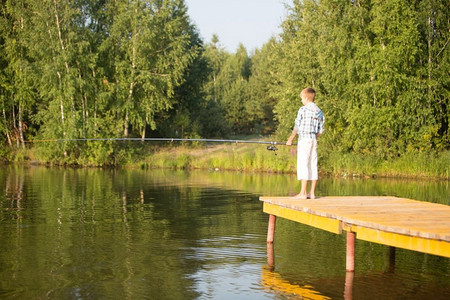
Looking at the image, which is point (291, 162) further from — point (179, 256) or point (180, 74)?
point (179, 256)

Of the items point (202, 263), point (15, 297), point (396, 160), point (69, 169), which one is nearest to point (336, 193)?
point (396, 160)

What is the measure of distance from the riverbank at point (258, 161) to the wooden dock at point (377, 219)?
17379mm

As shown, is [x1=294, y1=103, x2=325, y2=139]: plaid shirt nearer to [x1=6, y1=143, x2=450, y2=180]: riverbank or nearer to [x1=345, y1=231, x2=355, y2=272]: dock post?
[x1=345, y1=231, x2=355, y2=272]: dock post

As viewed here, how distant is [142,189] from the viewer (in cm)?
2188

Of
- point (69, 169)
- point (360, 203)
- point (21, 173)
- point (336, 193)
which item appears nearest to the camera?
point (360, 203)

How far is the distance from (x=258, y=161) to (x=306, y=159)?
21123 mm

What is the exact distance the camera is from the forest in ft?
93.3

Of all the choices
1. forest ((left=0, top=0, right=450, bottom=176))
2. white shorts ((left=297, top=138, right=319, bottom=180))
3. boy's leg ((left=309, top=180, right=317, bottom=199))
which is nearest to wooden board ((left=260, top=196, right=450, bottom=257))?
boy's leg ((left=309, top=180, right=317, bottom=199))

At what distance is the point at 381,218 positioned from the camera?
29.3 feet

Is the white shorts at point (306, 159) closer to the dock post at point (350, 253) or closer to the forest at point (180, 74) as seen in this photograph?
the dock post at point (350, 253)

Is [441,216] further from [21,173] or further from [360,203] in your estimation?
[21,173]

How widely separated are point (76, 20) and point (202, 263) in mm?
27453

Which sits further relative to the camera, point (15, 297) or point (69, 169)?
point (69, 169)

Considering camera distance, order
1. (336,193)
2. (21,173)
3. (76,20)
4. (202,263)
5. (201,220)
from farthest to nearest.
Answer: (76,20), (21,173), (336,193), (201,220), (202,263)
